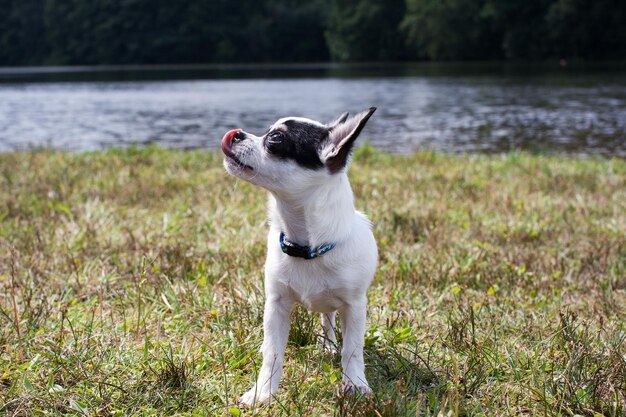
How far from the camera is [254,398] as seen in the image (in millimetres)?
3135

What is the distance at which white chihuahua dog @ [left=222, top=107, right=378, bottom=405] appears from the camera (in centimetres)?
Result: 314

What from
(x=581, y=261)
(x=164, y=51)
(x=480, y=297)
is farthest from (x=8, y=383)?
(x=164, y=51)

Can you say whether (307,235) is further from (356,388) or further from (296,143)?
(356,388)

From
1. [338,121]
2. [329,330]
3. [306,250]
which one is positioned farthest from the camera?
[329,330]

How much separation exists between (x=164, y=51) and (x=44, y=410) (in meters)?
88.7

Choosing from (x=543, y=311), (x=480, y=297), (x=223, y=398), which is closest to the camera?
(x=223, y=398)

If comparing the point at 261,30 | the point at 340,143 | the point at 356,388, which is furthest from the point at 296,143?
the point at 261,30

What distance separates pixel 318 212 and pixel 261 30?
86.6 m

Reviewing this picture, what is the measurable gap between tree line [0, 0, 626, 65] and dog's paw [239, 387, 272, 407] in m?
63.2

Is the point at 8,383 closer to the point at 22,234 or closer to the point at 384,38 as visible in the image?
the point at 22,234

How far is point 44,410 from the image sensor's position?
3.01 meters

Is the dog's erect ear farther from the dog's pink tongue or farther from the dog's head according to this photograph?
the dog's pink tongue

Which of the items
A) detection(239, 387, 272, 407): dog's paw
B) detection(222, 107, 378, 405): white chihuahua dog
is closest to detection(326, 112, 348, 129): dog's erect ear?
detection(222, 107, 378, 405): white chihuahua dog

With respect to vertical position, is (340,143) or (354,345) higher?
(340,143)
